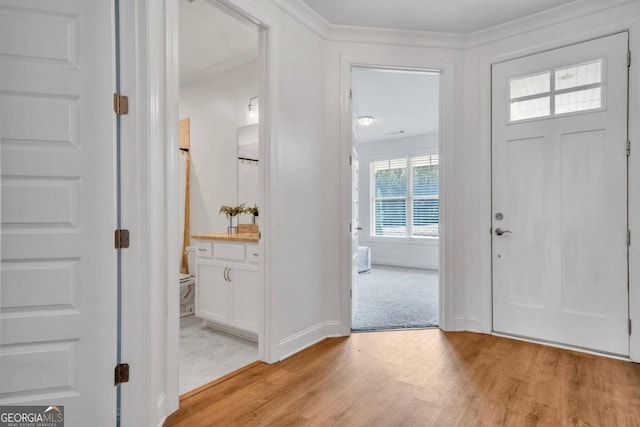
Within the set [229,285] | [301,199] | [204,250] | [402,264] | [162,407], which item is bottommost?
[402,264]

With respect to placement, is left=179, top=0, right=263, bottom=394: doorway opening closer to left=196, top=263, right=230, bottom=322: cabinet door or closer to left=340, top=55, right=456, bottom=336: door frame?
left=196, top=263, right=230, bottom=322: cabinet door

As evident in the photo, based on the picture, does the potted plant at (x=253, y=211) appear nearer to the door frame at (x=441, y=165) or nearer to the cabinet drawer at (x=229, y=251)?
the cabinet drawer at (x=229, y=251)

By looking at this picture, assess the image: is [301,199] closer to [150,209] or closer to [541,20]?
[150,209]

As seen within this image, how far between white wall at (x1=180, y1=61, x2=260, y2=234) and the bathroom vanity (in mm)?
681

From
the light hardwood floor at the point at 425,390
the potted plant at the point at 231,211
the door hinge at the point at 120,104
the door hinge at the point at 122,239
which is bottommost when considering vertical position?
the light hardwood floor at the point at 425,390

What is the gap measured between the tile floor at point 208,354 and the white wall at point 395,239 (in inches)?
186

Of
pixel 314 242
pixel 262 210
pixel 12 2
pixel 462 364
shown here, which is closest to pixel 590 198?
pixel 462 364

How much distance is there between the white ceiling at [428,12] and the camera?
8.52ft

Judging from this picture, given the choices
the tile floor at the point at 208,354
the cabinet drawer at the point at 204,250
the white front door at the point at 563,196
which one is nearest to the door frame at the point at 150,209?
the tile floor at the point at 208,354

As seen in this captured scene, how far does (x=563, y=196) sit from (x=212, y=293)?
306 centimetres

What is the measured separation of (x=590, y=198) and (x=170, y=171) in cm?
297

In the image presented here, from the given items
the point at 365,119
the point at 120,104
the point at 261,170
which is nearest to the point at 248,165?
the point at 261,170

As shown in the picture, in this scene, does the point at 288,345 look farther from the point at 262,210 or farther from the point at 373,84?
the point at 373,84

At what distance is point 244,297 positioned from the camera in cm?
283
